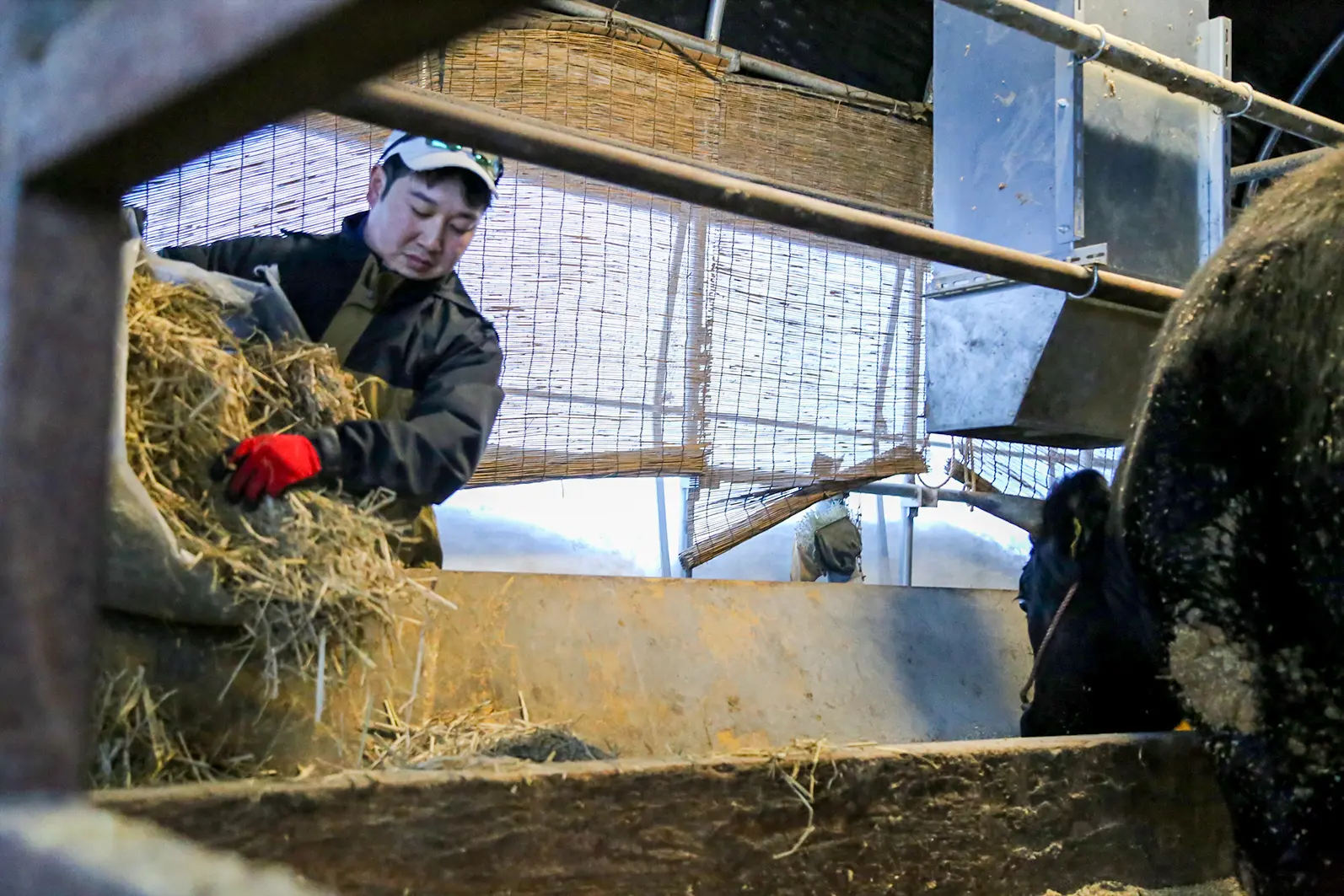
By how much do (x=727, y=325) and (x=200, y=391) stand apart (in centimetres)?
346

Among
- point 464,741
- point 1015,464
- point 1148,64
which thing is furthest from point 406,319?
point 1015,464

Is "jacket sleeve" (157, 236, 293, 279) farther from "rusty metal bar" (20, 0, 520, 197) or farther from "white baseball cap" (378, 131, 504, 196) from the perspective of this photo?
"rusty metal bar" (20, 0, 520, 197)

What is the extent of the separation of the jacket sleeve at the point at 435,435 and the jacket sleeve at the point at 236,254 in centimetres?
43

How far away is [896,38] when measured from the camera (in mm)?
6234

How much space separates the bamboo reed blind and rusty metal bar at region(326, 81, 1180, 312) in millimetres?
2153

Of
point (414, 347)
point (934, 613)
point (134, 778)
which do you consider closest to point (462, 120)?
point (414, 347)

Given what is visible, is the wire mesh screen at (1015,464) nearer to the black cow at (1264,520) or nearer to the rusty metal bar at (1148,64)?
the rusty metal bar at (1148,64)

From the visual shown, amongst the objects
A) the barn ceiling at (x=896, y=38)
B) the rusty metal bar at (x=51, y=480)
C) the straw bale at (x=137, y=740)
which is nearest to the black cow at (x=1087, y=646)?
the straw bale at (x=137, y=740)

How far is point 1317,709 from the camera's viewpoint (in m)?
2.35

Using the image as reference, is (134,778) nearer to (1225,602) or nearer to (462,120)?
(462,120)

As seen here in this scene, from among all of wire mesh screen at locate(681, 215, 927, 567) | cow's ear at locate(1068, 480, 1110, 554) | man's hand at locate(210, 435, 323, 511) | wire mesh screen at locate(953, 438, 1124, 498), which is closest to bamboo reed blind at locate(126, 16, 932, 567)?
wire mesh screen at locate(681, 215, 927, 567)

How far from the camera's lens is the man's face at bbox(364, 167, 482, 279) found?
8.96 feet

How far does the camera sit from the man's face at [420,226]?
273 cm

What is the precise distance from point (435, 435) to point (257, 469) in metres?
0.50
